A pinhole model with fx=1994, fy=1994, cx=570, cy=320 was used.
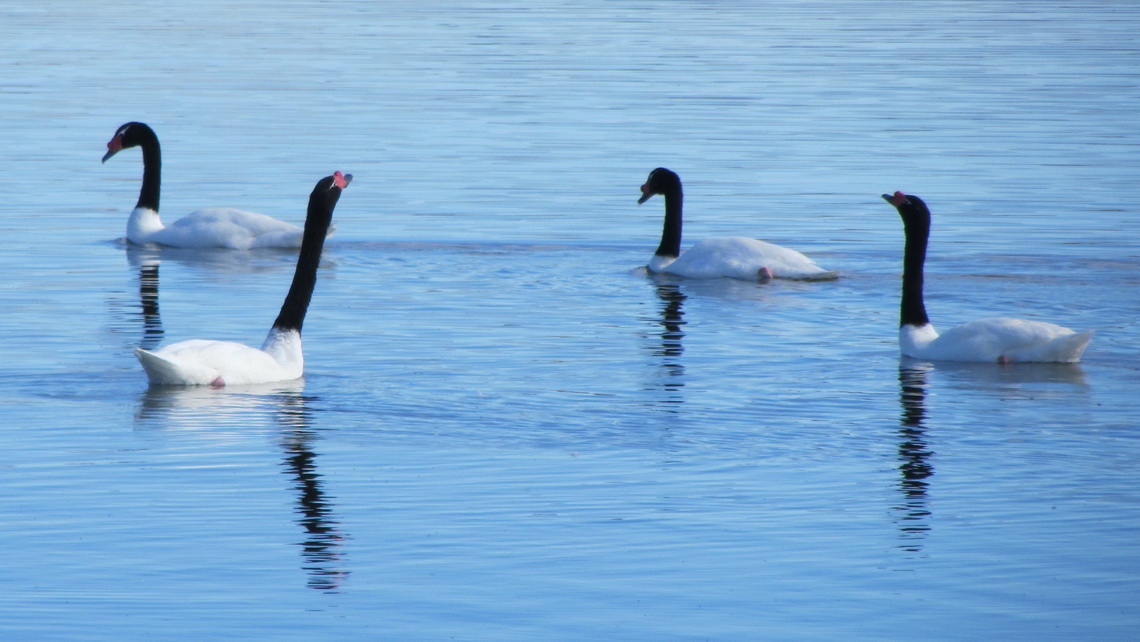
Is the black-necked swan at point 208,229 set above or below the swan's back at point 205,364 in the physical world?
above

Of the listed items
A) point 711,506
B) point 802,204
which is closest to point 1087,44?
point 802,204

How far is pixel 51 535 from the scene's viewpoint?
9.52m

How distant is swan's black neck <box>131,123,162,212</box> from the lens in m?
22.5

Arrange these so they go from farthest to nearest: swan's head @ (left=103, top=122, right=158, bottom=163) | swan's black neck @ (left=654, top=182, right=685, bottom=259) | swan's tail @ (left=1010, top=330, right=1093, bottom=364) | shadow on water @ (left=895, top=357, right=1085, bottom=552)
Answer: swan's head @ (left=103, top=122, right=158, bottom=163) < swan's black neck @ (left=654, top=182, right=685, bottom=259) < swan's tail @ (left=1010, top=330, right=1093, bottom=364) < shadow on water @ (left=895, top=357, right=1085, bottom=552)

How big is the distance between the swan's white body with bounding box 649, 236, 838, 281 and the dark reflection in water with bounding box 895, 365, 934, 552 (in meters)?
4.18

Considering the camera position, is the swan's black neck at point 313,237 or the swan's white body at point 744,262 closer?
the swan's black neck at point 313,237

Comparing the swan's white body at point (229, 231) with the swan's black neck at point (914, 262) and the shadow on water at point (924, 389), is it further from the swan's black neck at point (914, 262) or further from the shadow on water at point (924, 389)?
the shadow on water at point (924, 389)

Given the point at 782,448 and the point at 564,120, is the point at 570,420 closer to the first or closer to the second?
the point at 782,448

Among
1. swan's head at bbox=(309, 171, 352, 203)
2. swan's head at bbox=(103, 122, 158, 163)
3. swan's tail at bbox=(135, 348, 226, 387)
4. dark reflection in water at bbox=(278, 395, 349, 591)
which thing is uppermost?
swan's head at bbox=(103, 122, 158, 163)

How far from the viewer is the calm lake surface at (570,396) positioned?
869 centimetres

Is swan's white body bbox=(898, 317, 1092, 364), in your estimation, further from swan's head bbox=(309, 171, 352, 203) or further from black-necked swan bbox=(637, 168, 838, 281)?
swan's head bbox=(309, 171, 352, 203)

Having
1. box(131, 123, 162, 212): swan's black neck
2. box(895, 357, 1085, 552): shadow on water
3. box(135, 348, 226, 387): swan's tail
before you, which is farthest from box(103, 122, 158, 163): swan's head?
box(895, 357, 1085, 552): shadow on water

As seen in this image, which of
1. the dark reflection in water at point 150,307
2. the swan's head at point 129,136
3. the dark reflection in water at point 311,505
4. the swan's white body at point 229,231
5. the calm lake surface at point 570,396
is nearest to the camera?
the calm lake surface at point 570,396

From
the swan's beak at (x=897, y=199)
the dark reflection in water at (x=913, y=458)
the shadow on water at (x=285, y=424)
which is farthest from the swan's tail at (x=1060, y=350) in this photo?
the shadow on water at (x=285, y=424)
